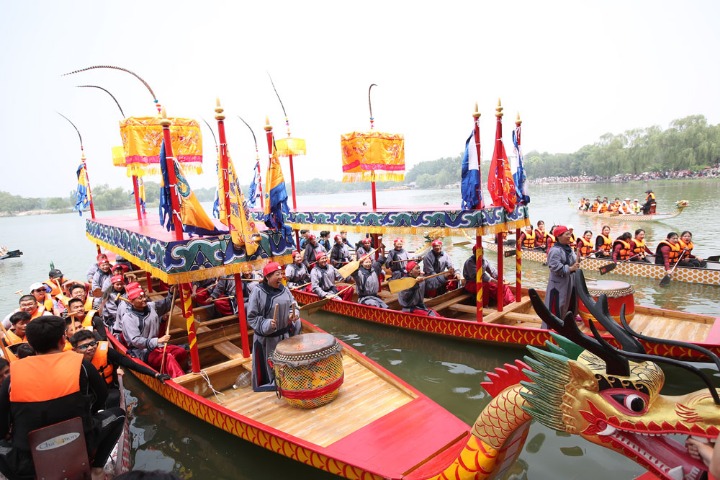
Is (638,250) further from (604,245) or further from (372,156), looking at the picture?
(372,156)

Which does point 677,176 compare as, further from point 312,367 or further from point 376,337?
point 312,367

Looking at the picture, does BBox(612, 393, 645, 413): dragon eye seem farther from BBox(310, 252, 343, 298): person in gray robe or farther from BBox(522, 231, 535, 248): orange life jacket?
BBox(522, 231, 535, 248): orange life jacket

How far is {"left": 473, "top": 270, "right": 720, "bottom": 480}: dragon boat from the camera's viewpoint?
2045 millimetres

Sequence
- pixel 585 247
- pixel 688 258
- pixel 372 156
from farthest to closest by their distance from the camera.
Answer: pixel 585 247 < pixel 688 258 < pixel 372 156

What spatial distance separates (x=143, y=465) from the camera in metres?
5.30

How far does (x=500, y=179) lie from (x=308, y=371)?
14.9ft

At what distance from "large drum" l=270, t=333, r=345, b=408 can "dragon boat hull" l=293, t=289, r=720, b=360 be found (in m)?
2.88

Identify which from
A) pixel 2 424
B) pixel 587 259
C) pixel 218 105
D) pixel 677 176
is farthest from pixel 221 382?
pixel 677 176

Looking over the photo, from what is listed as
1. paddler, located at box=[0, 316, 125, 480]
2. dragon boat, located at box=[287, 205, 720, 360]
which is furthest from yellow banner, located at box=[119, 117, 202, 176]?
paddler, located at box=[0, 316, 125, 480]

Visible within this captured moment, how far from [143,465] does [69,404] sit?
2.80 m

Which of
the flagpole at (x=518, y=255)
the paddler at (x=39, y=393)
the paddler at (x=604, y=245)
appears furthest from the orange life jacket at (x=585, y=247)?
the paddler at (x=39, y=393)

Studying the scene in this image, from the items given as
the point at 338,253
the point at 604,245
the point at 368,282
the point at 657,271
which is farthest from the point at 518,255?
the point at 604,245

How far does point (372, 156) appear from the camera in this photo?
10.4 meters

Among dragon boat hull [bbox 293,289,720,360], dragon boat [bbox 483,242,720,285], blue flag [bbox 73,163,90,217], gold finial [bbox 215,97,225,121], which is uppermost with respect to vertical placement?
gold finial [bbox 215,97,225,121]
